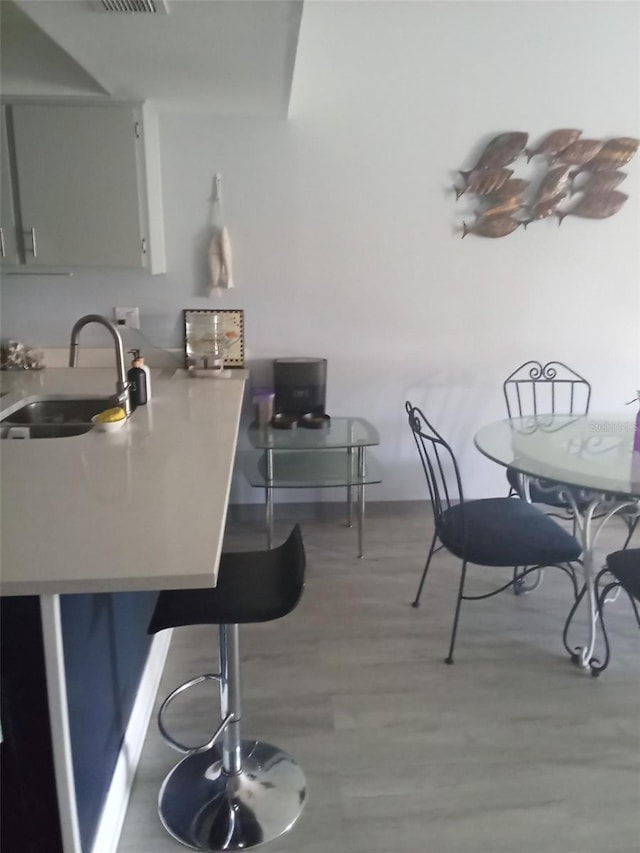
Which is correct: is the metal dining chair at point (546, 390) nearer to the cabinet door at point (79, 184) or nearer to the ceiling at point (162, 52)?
the ceiling at point (162, 52)

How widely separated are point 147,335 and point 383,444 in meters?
1.37

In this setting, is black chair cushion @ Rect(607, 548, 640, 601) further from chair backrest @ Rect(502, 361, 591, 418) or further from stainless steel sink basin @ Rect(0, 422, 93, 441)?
stainless steel sink basin @ Rect(0, 422, 93, 441)

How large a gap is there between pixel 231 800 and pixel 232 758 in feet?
0.34

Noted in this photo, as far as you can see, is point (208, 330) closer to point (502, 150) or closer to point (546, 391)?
point (502, 150)

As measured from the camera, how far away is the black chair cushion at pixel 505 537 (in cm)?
208

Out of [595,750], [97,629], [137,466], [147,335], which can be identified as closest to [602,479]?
[595,750]

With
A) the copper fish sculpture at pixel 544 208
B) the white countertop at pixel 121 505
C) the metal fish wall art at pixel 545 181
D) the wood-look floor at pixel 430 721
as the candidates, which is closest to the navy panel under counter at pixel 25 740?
the white countertop at pixel 121 505

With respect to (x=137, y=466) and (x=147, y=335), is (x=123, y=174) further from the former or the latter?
(x=137, y=466)

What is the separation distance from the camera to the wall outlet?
306cm

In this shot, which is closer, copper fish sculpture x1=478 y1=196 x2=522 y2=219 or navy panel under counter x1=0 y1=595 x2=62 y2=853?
navy panel under counter x1=0 y1=595 x2=62 y2=853

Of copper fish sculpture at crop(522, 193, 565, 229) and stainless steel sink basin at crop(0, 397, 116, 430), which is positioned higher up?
copper fish sculpture at crop(522, 193, 565, 229)

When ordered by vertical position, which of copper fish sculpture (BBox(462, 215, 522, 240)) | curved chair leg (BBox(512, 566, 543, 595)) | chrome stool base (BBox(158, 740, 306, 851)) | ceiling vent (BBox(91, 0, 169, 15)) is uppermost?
ceiling vent (BBox(91, 0, 169, 15))

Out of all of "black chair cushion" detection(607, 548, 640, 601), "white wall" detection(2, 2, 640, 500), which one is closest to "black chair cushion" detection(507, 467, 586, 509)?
"black chair cushion" detection(607, 548, 640, 601)

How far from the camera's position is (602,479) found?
1.95 m
